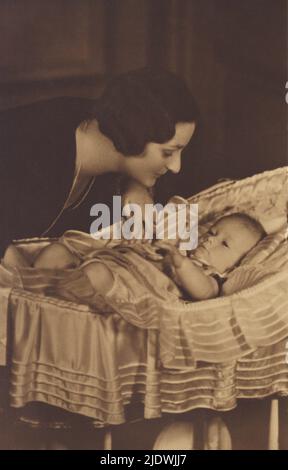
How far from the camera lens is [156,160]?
2.75 m

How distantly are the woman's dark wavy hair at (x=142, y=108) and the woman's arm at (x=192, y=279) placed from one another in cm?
54

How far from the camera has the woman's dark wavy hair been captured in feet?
8.93

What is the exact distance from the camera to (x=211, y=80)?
273 cm

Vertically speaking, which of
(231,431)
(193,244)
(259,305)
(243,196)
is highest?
(243,196)

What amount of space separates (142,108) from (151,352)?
1092 mm

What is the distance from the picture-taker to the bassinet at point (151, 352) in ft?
8.68

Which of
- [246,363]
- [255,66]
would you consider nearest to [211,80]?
[255,66]

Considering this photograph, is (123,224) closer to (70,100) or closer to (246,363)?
(70,100)

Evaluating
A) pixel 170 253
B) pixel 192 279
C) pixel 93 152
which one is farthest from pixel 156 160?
pixel 192 279

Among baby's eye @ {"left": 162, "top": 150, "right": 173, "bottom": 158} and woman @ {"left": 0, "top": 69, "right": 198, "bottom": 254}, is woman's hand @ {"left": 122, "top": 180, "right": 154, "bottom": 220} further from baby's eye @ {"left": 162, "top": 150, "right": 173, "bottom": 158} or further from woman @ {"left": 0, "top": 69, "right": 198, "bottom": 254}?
baby's eye @ {"left": 162, "top": 150, "right": 173, "bottom": 158}

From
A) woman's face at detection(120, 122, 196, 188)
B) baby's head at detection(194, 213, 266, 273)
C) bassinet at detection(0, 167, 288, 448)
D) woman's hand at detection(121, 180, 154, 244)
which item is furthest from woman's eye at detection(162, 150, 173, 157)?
bassinet at detection(0, 167, 288, 448)

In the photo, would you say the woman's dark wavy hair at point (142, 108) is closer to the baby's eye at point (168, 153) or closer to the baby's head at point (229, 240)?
the baby's eye at point (168, 153)

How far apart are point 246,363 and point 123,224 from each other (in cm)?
83

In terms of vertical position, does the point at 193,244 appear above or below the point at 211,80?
below
